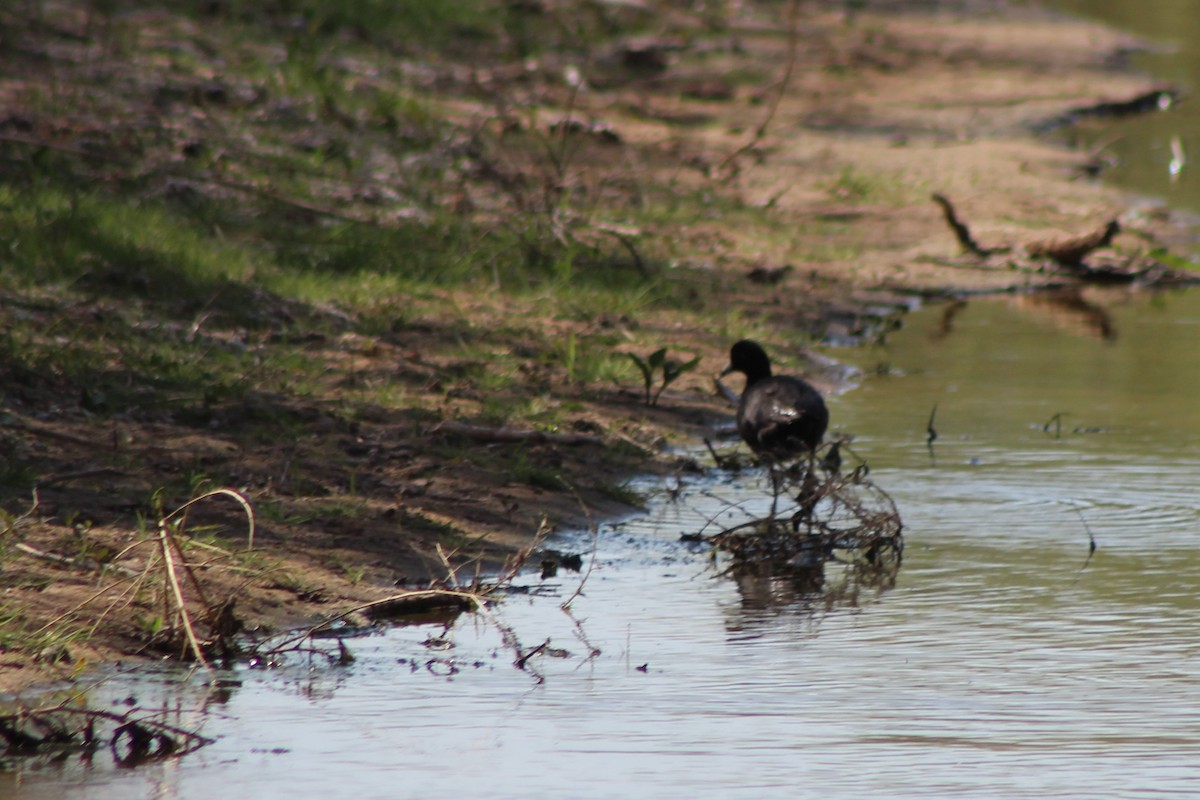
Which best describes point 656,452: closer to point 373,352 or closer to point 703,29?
point 373,352

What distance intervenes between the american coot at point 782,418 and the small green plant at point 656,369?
33.1 inches

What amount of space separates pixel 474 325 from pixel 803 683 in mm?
4501

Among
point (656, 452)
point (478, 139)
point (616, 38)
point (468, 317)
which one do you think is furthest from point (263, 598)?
point (616, 38)

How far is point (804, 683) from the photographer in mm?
4824

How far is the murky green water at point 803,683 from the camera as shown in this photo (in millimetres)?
4133

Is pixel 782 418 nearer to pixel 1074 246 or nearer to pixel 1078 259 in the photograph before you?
pixel 1074 246

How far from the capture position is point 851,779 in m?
4.13

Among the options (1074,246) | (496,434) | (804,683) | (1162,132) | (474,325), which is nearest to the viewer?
(804,683)

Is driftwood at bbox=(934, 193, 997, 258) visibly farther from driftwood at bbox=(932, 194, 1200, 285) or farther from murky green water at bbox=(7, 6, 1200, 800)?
murky green water at bbox=(7, 6, 1200, 800)

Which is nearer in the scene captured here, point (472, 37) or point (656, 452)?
point (656, 452)

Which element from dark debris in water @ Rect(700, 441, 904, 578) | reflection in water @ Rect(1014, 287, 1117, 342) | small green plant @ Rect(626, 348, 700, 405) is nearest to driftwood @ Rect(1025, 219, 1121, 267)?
reflection in water @ Rect(1014, 287, 1117, 342)

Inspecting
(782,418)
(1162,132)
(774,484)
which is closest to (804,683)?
(774,484)

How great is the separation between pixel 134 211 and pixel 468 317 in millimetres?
1819

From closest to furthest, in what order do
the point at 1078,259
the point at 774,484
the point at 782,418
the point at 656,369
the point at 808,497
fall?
the point at 808,497
the point at 774,484
the point at 782,418
the point at 656,369
the point at 1078,259
